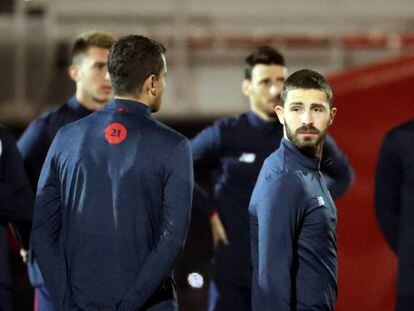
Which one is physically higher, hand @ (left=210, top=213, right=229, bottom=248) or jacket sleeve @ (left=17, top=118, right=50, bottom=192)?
jacket sleeve @ (left=17, top=118, right=50, bottom=192)

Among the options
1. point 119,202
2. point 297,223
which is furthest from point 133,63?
point 297,223

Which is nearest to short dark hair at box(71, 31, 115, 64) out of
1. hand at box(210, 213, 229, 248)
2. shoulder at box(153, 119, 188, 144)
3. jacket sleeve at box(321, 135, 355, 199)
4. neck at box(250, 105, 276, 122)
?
neck at box(250, 105, 276, 122)

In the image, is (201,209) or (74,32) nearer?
(201,209)

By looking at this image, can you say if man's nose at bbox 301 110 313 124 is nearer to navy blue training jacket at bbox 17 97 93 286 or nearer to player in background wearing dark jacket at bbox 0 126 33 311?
player in background wearing dark jacket at bbox 0 126 33 311

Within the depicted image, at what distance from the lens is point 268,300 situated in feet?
8.66

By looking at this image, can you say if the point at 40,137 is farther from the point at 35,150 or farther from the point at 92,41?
the point at 92,41

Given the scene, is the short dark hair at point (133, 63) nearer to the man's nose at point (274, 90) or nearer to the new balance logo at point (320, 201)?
the new balance logo at point (320, 201)

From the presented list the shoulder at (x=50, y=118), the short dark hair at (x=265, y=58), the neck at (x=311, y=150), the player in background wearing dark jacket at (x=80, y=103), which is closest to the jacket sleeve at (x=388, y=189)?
the neck at (x=311, y=150)

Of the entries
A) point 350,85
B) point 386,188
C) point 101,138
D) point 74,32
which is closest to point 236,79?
point 74,32

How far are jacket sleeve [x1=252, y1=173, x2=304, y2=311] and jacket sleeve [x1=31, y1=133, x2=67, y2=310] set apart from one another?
54cm

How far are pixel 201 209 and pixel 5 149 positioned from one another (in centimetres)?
91

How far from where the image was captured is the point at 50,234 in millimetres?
2809

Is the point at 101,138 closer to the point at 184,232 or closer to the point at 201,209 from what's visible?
the point at 184,232

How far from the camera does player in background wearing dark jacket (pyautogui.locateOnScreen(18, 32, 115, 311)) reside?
398 cm
